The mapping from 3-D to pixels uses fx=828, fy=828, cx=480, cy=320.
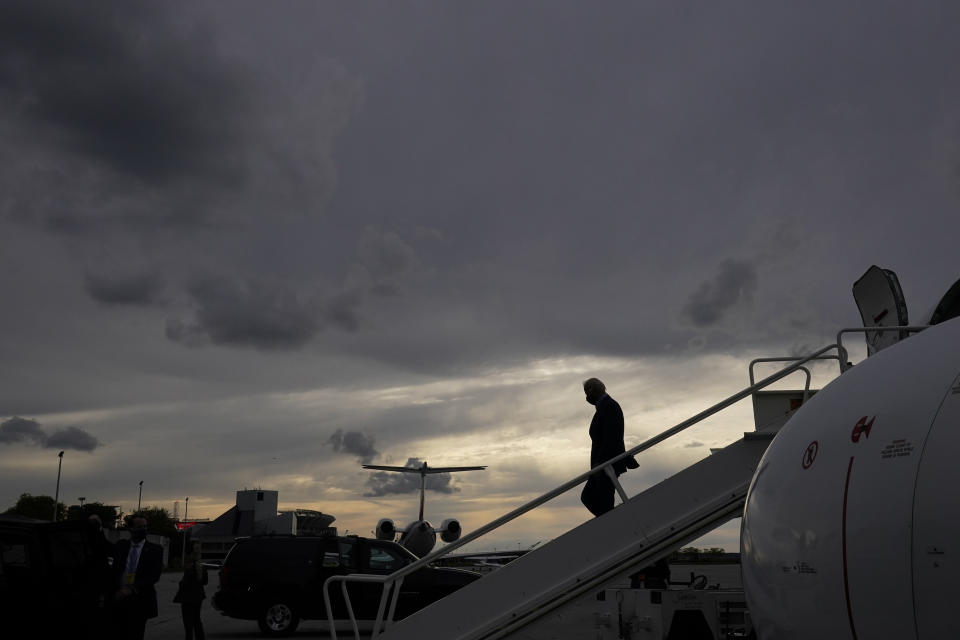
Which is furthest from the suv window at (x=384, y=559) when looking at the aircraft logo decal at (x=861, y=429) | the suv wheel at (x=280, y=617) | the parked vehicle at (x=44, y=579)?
the aircraft logo decal at (x=861, y=429)

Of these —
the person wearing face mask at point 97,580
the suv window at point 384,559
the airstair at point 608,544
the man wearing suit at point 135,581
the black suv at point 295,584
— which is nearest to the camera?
the airstair at point 608,544

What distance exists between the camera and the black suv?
14.3 meters

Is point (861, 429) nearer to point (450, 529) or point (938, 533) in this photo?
point (938, 533)

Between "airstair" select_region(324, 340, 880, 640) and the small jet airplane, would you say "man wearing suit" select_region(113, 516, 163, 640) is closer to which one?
"airstair" select_region(324, 340, 880, 640)

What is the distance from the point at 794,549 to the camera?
3.70 metres

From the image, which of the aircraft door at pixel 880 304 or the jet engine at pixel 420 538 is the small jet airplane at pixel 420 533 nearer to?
the jet engine at pixel 420 538

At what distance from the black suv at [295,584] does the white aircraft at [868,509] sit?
10813mm

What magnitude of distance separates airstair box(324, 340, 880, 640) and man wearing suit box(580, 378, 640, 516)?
49.7 inches

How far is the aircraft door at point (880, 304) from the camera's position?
6051 millimetres

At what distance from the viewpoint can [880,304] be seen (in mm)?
6426

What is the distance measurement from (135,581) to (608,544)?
5753 mm

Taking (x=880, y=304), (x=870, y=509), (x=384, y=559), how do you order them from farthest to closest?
(x=384, y=559) → (x=880, y=304) → (x=870, y=509)

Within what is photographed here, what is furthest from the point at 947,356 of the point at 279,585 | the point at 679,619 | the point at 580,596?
the point at 279,585

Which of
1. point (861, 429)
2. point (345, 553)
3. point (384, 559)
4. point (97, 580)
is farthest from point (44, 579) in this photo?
point (384, 559)
